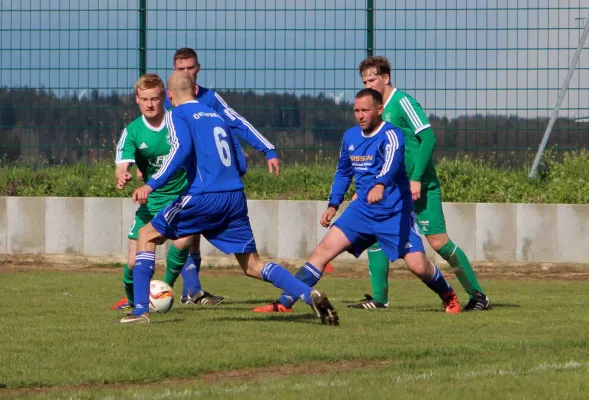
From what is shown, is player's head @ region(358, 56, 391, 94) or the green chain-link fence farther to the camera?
the green chain-link fence

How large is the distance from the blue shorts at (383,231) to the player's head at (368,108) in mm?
686

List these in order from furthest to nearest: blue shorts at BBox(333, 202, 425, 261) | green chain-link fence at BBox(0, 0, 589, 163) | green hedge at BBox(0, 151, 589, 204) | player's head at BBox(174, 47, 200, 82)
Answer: green hedge at BBox(0, 151, 589, 204)
green chain-link fence at BBox(0, 0, 589, 163)
player's head at BBox(174, 47, 200, 82)
blue shorts at BBox(333, 202, 425, 261)

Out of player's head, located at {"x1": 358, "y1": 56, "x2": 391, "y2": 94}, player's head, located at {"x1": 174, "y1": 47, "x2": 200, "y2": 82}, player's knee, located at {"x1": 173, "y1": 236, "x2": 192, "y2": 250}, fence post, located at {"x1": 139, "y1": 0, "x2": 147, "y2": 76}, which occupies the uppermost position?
fence post, located at {"x1": 139, "y1": 0, "x2": 147, "y2": 76}

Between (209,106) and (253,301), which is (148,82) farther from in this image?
(253,301)

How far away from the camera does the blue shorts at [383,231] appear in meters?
9.18

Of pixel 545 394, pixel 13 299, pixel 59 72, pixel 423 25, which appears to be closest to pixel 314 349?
pixel 545 394

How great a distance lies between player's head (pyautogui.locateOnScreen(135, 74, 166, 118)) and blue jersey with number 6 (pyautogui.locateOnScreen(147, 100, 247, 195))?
0.91m

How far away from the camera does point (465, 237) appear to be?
50.2 feet

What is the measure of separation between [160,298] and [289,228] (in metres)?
6.31

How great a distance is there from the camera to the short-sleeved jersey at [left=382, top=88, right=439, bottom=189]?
383 inches

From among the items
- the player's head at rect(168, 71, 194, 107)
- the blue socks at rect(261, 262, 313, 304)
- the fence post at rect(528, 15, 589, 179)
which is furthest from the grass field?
the fence post at rect(528, 15, 589, 179)

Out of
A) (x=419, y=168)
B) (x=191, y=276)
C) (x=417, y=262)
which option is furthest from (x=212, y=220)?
(x=191, y=276)

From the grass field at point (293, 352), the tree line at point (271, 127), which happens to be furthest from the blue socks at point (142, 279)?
the tree line at point (271, 127)

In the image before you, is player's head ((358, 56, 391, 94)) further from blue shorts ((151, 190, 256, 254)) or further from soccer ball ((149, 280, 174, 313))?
soccer ball ((149, 280, 174, 313))
